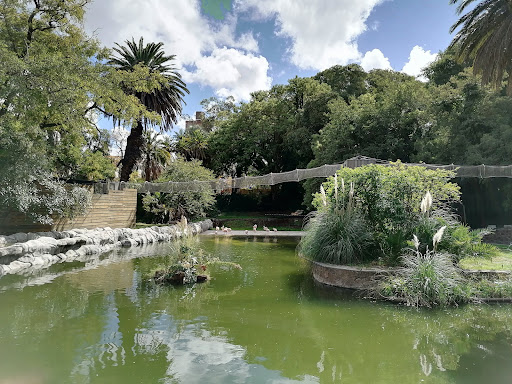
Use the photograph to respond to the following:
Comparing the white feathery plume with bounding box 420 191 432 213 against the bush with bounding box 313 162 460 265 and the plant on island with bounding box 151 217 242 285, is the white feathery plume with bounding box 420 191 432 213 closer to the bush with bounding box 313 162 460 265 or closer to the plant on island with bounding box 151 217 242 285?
the bush with bounding box 313 162 460 265

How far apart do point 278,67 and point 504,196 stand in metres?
14.6

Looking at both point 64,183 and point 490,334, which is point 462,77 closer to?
point 490,334

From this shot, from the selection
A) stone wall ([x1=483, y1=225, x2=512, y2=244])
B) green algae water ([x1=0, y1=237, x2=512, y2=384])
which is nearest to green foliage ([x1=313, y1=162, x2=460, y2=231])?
green algae water ([x1=0, y1=237, x2=512, y2=384])

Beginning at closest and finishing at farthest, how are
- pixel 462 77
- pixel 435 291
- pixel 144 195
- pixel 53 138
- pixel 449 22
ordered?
pixel 435 291 < pixel 449 22 < pixel 53 138 < pixel 462 77 < pixel 144 195

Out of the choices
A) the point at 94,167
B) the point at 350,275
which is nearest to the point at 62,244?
the point at 94,167

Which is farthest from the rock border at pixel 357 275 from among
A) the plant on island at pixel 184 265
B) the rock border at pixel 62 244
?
the rock border at pixel 62 244

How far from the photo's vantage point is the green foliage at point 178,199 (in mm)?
18312

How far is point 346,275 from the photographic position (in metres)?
6.34

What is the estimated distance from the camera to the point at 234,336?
4105mm

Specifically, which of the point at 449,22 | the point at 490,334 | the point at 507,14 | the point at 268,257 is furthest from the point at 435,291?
the point at 449,22

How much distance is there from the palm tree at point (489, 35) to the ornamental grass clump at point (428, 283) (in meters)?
7.05

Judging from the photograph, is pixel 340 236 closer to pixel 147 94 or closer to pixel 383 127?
pixel 383 127

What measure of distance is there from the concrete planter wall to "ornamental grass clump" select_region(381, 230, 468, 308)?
12.4 inches

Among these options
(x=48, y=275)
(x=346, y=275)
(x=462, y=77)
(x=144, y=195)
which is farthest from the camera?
(x=144, y=195)
